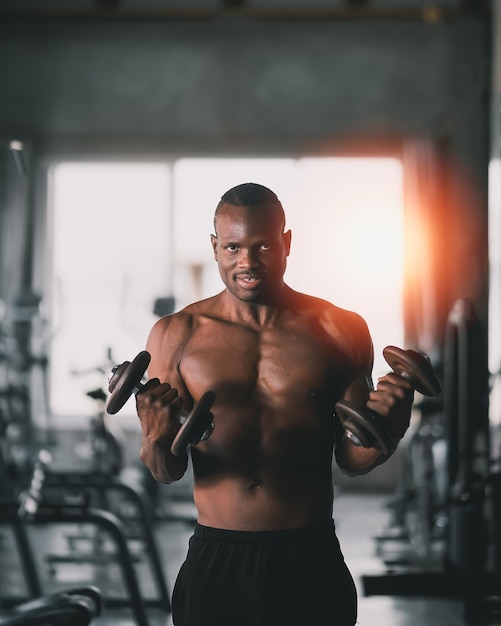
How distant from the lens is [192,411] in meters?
1.26

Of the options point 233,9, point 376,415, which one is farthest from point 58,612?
point 233,9

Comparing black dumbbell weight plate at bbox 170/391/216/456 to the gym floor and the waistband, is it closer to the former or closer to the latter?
the waistband

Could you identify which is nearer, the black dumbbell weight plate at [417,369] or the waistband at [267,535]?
the black dumbbell weight plate at [417,369]

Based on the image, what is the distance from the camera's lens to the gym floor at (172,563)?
3613 millimetres

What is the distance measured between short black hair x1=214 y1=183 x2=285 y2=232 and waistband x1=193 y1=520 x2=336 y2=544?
51 centimetres

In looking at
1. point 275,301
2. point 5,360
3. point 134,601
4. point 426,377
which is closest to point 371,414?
point 426,377

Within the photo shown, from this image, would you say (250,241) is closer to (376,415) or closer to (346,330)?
(346,330)

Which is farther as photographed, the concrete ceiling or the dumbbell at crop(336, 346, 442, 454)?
the concrete ceiling

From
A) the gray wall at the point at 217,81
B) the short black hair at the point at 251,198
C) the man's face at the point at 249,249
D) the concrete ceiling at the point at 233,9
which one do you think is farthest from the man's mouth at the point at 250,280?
the concrete ceiling at the point at 233,9

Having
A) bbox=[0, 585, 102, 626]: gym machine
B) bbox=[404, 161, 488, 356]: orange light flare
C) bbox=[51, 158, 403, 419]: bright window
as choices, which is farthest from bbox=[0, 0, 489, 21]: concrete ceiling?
bbox=[0, 585, 102, 626]: gym machine

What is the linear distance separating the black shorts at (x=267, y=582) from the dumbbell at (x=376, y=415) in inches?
8.9

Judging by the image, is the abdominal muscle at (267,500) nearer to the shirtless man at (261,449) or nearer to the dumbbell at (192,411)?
the shirtless man at (261,449)

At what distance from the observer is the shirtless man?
4.73ft

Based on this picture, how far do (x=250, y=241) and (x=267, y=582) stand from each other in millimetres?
548
